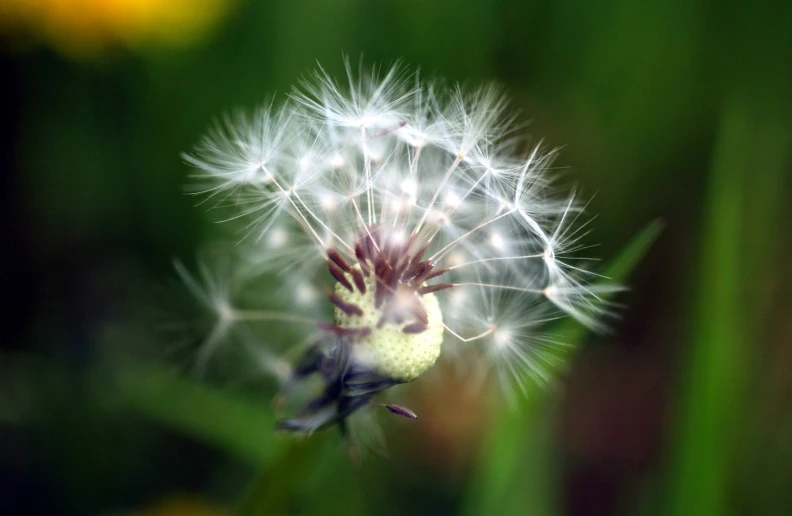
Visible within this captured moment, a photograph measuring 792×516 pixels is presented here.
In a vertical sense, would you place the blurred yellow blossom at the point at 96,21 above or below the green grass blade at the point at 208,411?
above

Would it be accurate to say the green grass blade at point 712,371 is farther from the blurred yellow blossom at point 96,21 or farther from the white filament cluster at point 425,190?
the blurred yellow blossom at point 96,21

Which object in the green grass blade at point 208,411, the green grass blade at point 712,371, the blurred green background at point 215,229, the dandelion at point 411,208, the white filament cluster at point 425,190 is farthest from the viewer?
the blurred green background at point 215,229

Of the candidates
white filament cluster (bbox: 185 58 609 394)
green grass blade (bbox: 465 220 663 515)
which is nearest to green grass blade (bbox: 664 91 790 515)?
green grass blade (bbox: 465 220 663 515)

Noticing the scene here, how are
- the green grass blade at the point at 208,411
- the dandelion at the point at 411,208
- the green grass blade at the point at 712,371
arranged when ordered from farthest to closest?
the green grass blade at the point at 208,411, the green grass blade at the point at 712,371, the dandelion at the point at 411,208

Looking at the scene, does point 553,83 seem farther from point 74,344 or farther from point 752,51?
point 74,344

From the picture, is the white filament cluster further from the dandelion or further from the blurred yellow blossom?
the blurred yellow blossom

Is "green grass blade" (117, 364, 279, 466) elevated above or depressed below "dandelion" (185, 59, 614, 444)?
below

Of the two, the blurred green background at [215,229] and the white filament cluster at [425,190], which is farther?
the blurred green background at [215,229]

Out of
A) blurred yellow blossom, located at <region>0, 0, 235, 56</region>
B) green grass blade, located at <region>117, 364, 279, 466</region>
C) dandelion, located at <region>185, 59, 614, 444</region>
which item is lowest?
green grass blade, located at <region>117, 364, 279, 466</region>

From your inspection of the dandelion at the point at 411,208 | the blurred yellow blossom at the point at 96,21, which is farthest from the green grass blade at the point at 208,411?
the blurred yellow blossom at the point at 96,21
